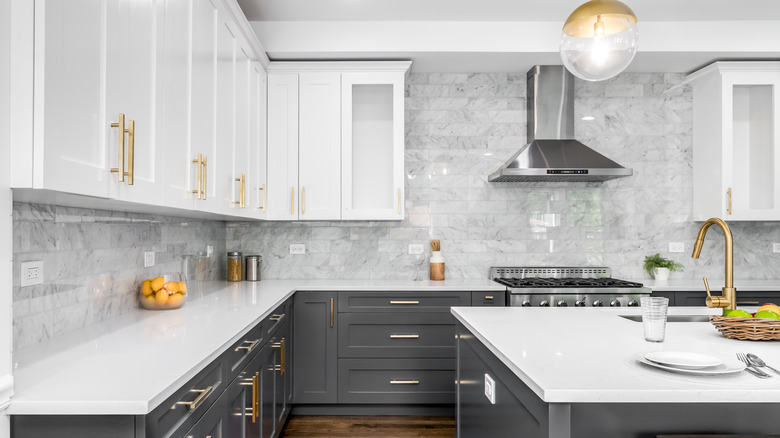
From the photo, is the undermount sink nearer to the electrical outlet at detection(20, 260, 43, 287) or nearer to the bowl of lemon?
the bowl of lemon

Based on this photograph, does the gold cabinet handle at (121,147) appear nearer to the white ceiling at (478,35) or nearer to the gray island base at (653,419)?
the gray island base at (653,419)

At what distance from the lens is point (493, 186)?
4.03m

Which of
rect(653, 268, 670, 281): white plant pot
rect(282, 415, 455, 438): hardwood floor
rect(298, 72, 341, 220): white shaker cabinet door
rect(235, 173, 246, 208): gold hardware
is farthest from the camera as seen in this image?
rect(653, 268, 670, 281): white plant pot

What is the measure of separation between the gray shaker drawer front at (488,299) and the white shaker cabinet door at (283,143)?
1429 mm

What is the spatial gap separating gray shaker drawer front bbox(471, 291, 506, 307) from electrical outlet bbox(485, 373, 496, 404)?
1.64 m

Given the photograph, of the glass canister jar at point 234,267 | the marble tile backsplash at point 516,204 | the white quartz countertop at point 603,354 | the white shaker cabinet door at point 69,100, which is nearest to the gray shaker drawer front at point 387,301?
the marble tile backsplash at point 516,204

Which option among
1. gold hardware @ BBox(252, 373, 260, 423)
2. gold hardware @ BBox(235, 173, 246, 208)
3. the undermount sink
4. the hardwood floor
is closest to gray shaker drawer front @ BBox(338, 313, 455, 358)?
the hardwood floor

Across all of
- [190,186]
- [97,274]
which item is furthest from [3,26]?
[97,274]

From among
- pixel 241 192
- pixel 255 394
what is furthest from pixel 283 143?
pixel 255 394

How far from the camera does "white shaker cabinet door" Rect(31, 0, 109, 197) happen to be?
1.15 metres

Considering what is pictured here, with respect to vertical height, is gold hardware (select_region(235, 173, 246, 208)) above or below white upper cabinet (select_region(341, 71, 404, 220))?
below

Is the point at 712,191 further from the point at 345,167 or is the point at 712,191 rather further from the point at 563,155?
the point at 345,167

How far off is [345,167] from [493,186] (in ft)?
4.05

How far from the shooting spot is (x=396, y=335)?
342cm
